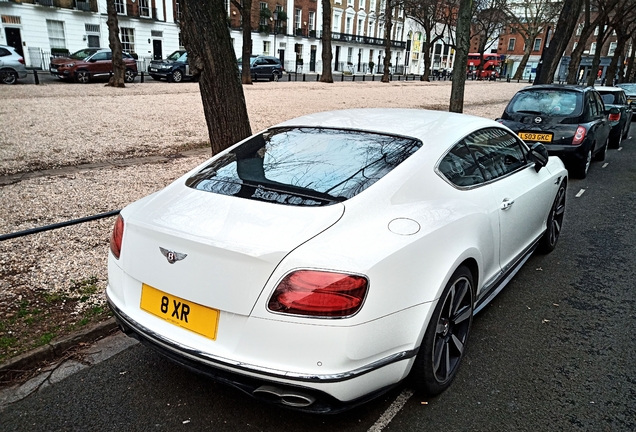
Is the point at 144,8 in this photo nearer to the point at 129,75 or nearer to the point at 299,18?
the point at 129,75

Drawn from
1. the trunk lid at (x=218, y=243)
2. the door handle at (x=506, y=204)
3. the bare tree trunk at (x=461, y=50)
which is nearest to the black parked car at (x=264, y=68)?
the bare tree trunk at (x=461, y=50)

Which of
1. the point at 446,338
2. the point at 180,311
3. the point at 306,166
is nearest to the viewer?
the point at 180,311

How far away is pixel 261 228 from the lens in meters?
2.40

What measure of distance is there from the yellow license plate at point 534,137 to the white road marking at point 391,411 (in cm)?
701

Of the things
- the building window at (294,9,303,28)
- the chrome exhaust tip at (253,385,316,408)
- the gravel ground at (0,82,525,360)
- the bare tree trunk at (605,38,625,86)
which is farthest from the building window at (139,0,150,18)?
the chrome exhaust tip at (253,385,316,408)

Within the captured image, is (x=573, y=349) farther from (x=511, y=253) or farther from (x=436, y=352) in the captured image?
(x=436, y=352)

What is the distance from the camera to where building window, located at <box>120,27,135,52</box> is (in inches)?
1646

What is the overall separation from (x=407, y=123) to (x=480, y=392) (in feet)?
6.23

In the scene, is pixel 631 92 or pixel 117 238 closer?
pixel 117 238

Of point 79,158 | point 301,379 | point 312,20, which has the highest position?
point 312,20

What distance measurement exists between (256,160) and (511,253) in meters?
2.14

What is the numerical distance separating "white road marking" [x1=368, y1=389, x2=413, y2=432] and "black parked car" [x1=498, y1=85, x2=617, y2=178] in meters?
7.00

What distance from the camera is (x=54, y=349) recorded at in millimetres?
3225

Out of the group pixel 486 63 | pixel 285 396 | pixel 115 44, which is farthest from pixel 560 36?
pixel 486 63
